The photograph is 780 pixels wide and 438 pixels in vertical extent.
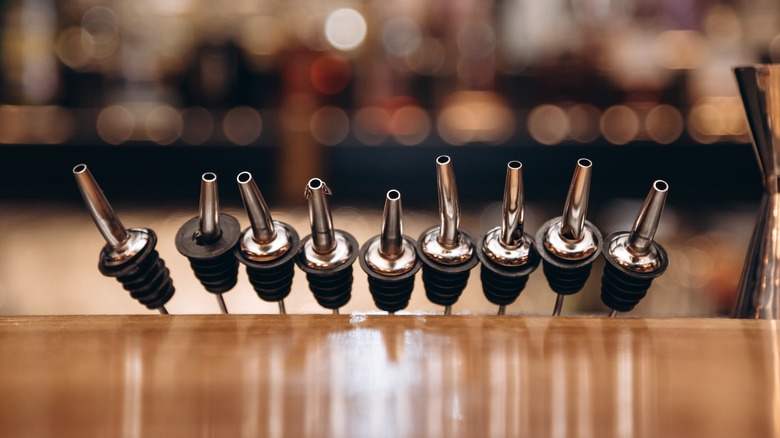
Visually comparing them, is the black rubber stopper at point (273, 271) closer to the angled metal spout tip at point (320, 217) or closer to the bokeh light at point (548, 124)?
the angled metal spout tip at point (320, 217)

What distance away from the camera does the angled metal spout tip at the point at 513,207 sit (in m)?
0.49

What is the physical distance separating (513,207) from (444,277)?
0.08 metres

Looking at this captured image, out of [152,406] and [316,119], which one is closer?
[152,406]

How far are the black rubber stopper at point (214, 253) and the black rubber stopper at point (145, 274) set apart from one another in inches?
1.0

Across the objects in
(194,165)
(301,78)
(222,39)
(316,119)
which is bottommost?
(194,165)

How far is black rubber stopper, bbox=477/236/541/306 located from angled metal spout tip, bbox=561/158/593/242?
3 cm

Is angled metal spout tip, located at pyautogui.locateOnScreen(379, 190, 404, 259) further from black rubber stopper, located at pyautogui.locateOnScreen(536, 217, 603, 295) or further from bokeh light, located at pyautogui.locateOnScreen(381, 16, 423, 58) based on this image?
bokeh light, located at pyautogui.locateOnScreen(381, 16, 423, 58)

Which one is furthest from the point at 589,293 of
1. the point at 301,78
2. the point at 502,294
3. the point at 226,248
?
the point at 226,248

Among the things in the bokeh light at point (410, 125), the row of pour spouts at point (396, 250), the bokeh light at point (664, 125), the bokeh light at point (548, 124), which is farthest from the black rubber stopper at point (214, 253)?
the bokeh light at point (664, 125)

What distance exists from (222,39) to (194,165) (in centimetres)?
32

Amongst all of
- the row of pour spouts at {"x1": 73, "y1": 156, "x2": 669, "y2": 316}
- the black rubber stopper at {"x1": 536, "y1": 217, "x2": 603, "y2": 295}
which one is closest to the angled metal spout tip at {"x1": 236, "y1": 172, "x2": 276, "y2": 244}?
the row of pour spouts at {"x1": 73, "y1": 156, "x2": 669, "y2": 316}

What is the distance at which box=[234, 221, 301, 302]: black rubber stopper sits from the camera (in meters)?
0.51

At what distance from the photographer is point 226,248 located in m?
0.50

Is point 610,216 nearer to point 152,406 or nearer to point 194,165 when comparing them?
point 194,165
